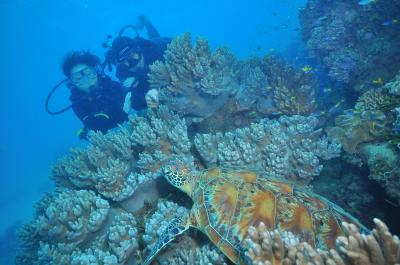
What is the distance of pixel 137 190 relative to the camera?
4145 mm

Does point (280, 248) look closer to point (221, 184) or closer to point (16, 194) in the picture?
point (221, 184)

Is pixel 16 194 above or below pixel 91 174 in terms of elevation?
above

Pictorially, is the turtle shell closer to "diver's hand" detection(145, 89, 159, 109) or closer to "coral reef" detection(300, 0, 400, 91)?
"diver's hand" detection(145, 89, 159, 109)

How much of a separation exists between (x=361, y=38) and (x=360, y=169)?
5194mm

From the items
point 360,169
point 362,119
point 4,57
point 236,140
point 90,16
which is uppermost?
point 90,16

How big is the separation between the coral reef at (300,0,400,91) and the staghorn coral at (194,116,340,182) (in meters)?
2.10

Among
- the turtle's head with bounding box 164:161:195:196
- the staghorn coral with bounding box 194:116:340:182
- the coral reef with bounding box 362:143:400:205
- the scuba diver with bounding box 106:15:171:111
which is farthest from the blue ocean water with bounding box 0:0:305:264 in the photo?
the turtle's head with bounding box 164:161:195:196

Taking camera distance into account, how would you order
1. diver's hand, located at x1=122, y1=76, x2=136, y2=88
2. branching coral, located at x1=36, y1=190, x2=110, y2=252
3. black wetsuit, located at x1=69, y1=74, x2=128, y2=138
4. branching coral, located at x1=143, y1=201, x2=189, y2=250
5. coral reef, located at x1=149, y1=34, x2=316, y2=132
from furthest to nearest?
black wetsuit, located at x1=69, y1=74, x2=128, y2=138
diver's hand, located at x1=122, y1=76, x2=136, y2=88
coral reef, located at x1=149, y1=34, x2=316, y2=132
branching coral, located at x1=36, y1=190, x2=110, y2=252
branching coral, located at x1=143, y1=201, x2=189, y2=250

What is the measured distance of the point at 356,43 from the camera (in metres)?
8.24

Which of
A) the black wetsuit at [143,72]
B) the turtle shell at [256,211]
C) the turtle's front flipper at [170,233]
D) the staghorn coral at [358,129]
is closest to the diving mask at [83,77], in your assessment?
the black wetsuit at [143,72]

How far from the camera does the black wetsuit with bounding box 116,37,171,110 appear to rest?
7.67 m

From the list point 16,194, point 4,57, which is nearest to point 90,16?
point 4,57

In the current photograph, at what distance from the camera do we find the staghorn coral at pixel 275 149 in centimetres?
427

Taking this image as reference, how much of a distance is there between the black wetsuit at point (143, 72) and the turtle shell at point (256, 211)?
16.1 feet
